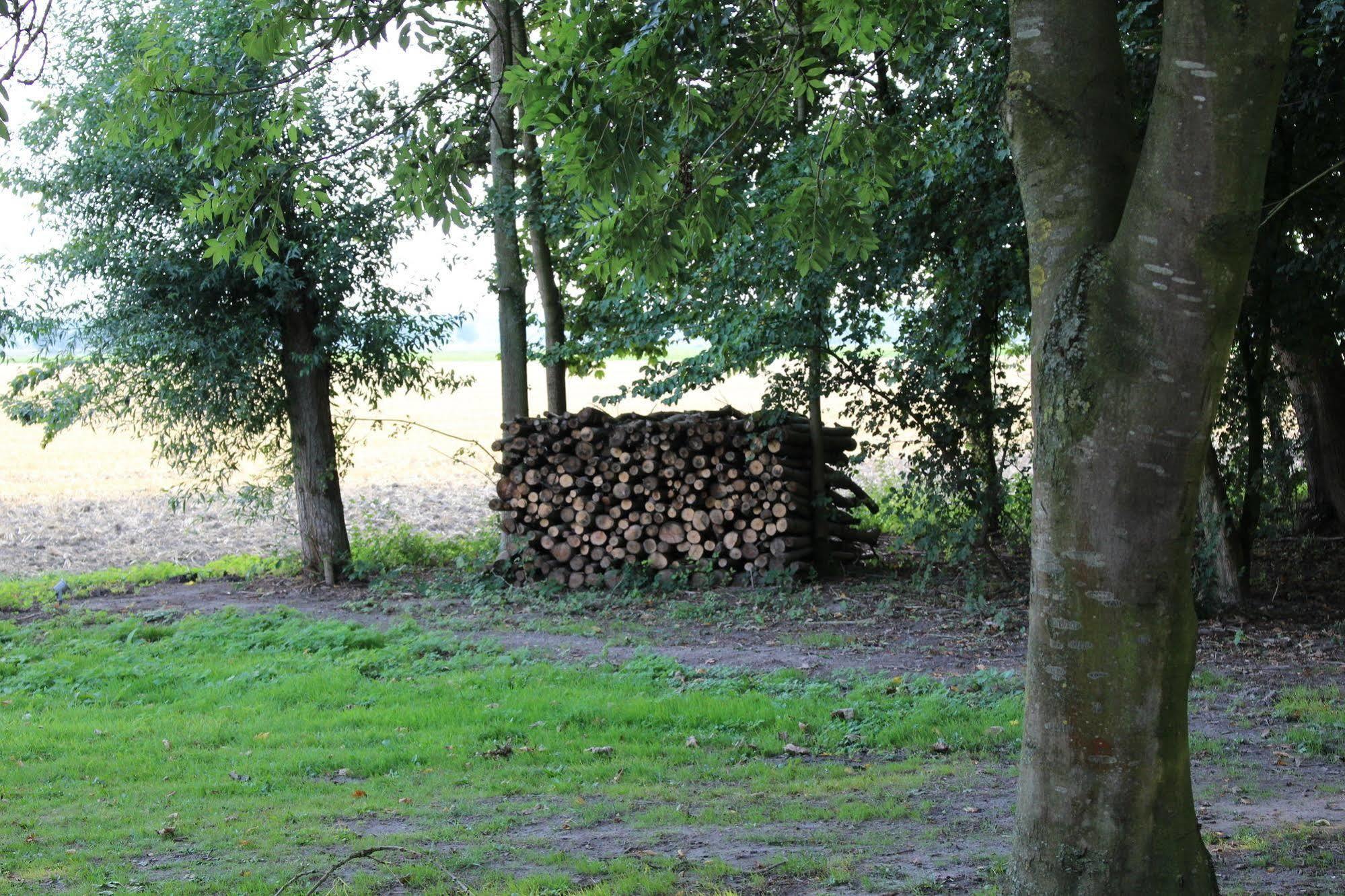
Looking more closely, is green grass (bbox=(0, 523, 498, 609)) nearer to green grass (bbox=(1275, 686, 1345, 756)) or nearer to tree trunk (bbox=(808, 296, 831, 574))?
tree trunk (bbox=(808, 296, 831, 574))

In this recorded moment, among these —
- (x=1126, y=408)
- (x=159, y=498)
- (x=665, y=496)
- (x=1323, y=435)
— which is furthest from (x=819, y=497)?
(x=159, y=498)

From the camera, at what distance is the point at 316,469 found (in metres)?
14.8

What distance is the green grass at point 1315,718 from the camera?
6211 millimetres

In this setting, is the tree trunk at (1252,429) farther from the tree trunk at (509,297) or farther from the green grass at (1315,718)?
the tree trunk at (509,297)

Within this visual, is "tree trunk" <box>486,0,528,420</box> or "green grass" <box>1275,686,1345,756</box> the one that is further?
"tree trunk" <box>486,0,528,420</box>

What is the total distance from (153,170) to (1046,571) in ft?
40.1

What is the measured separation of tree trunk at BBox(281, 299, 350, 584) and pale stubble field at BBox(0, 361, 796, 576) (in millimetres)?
729

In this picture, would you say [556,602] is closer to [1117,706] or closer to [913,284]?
[913,284]

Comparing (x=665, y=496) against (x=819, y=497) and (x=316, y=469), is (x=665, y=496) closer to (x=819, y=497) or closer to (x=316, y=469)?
(x=819, y=497)

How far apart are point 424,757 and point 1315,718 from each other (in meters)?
5.17

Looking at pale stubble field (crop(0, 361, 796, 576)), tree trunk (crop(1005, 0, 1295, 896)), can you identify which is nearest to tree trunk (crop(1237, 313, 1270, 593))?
pale stubble field (crop(0, 361, 796, 576))

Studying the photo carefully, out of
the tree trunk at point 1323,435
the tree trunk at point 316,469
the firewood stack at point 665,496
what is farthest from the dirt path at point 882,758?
the tree trunk at point 1323,435

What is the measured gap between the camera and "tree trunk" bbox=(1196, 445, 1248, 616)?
32.7 ft

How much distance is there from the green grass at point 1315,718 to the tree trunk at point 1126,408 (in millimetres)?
3474
